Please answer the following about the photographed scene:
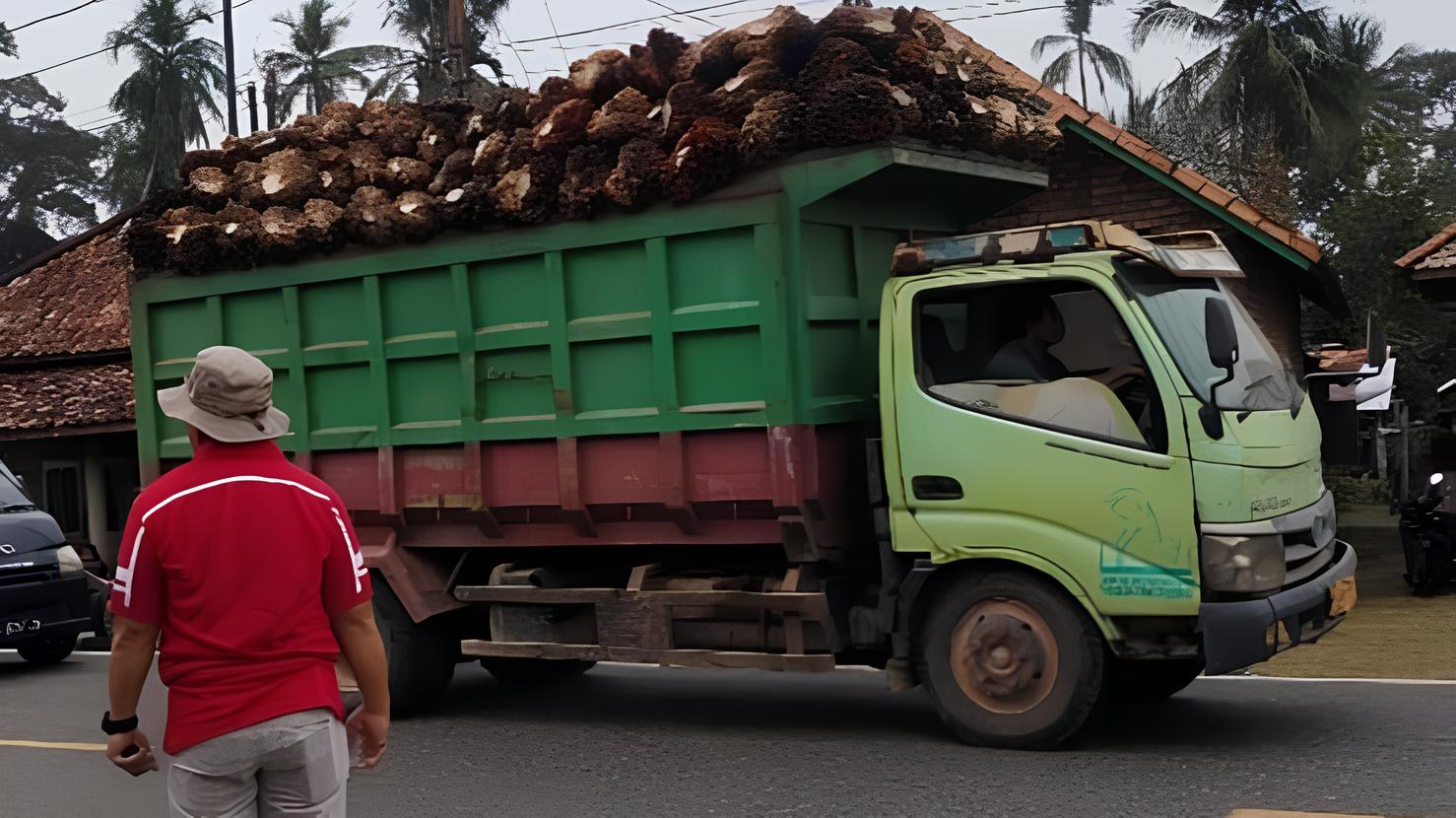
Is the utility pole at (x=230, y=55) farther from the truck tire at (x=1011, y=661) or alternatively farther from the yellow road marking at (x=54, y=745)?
the truck tire at (x=1011, y=661)

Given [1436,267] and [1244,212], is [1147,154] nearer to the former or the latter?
[1244,212]

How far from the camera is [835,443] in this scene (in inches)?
303

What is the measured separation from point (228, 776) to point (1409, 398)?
32956 mm

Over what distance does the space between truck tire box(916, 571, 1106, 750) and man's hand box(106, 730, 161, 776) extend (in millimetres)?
4187

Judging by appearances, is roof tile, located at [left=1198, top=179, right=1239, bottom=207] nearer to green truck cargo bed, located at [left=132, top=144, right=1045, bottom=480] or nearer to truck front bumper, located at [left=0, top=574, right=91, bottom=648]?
green truck cargo bed, located at [left=132, top=144, right=1045, bottom=480]

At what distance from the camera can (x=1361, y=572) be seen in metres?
18.7

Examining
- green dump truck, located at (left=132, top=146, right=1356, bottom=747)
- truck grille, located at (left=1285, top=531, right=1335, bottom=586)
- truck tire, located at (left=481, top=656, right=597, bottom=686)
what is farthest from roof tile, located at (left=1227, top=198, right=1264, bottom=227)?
truck grille, located at (left=1285, top=531, right=1335, bottom=586)

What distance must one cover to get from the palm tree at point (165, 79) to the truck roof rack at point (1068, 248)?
44031 mm

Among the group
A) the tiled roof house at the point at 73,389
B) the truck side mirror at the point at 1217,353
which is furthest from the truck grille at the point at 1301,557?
the tiled roof house at the point at 73,389

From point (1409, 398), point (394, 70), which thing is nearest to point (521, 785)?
point (1409, 398)

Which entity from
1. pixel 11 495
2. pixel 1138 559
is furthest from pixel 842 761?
pixel 11 495

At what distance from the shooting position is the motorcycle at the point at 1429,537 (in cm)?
1537

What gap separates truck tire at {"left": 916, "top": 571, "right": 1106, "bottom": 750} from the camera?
7.03 metres

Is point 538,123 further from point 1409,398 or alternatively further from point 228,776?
point 1409,398
